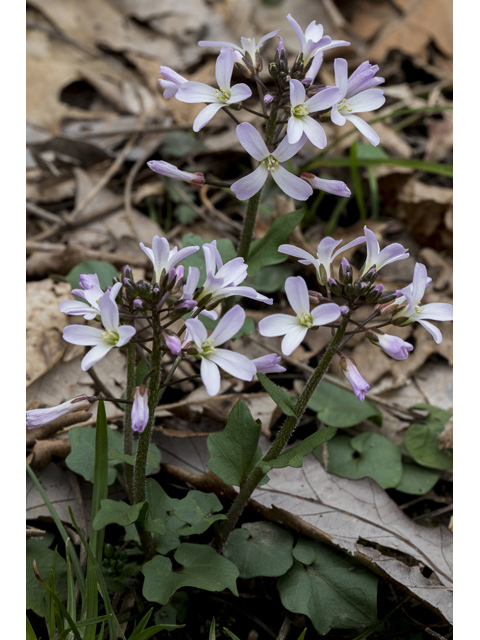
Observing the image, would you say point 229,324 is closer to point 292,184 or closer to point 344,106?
point 292,184

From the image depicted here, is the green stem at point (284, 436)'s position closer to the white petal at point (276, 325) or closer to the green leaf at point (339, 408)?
the white petal at point (276, 325)

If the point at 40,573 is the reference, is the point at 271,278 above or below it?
above

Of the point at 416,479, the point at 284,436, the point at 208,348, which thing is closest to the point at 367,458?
the point at 416,479

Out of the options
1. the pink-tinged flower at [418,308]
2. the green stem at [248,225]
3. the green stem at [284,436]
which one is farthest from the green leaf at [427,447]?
the green stem at [248,225]

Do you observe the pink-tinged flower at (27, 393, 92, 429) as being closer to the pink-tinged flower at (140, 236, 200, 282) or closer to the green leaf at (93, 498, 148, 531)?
the green leaf at (93, 498, 148, 531)

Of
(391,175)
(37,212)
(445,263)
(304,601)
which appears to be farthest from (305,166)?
(304,601)

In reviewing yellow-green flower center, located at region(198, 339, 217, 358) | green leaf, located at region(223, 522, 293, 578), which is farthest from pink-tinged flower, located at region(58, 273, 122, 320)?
green leaf, located at region(223, 522, 293, 578)

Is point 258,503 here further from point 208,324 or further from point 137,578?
point 208,324
